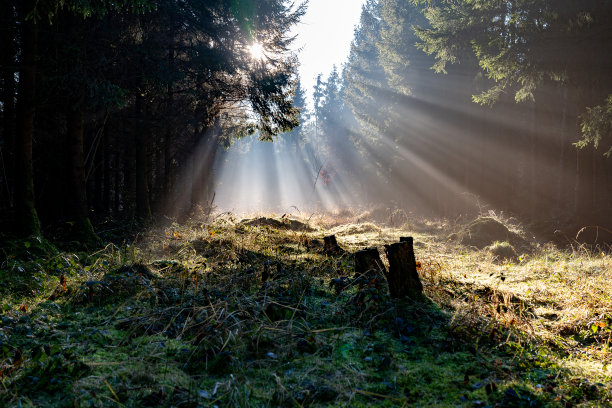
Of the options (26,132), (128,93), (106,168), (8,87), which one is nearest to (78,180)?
(26,132)

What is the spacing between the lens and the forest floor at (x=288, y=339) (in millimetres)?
2533

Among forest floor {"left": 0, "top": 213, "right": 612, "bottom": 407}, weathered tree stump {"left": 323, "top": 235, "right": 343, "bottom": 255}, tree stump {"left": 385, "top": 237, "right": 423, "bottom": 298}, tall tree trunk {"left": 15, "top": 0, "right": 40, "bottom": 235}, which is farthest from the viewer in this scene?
weathered tree stump {"left": 323, "top": 235, "right": 343, "bottom": 255}

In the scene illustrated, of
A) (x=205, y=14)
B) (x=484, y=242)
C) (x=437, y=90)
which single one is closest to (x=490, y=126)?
(x=437, y=90)

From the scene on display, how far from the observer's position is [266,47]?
15.3m

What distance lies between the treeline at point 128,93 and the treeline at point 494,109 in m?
6.90

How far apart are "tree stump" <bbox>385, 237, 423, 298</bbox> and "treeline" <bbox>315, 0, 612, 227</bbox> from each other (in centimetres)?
881

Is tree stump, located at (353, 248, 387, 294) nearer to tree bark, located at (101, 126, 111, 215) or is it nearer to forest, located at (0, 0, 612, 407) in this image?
forest, located at (0, 0, 612, 407)

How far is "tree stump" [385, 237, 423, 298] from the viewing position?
426cm

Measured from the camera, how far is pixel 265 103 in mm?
14227

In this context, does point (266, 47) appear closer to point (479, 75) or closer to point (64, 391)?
point (479, 75)

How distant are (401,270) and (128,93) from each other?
8927 mm

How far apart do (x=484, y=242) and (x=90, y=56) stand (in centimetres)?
1122

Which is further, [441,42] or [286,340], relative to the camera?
[441,42]

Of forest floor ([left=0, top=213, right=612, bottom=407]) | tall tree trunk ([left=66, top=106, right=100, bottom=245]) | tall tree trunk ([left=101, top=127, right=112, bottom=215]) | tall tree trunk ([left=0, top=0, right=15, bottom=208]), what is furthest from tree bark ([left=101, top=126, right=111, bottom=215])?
forest floor ([left=0, top=213, right=612, bottom=407])
